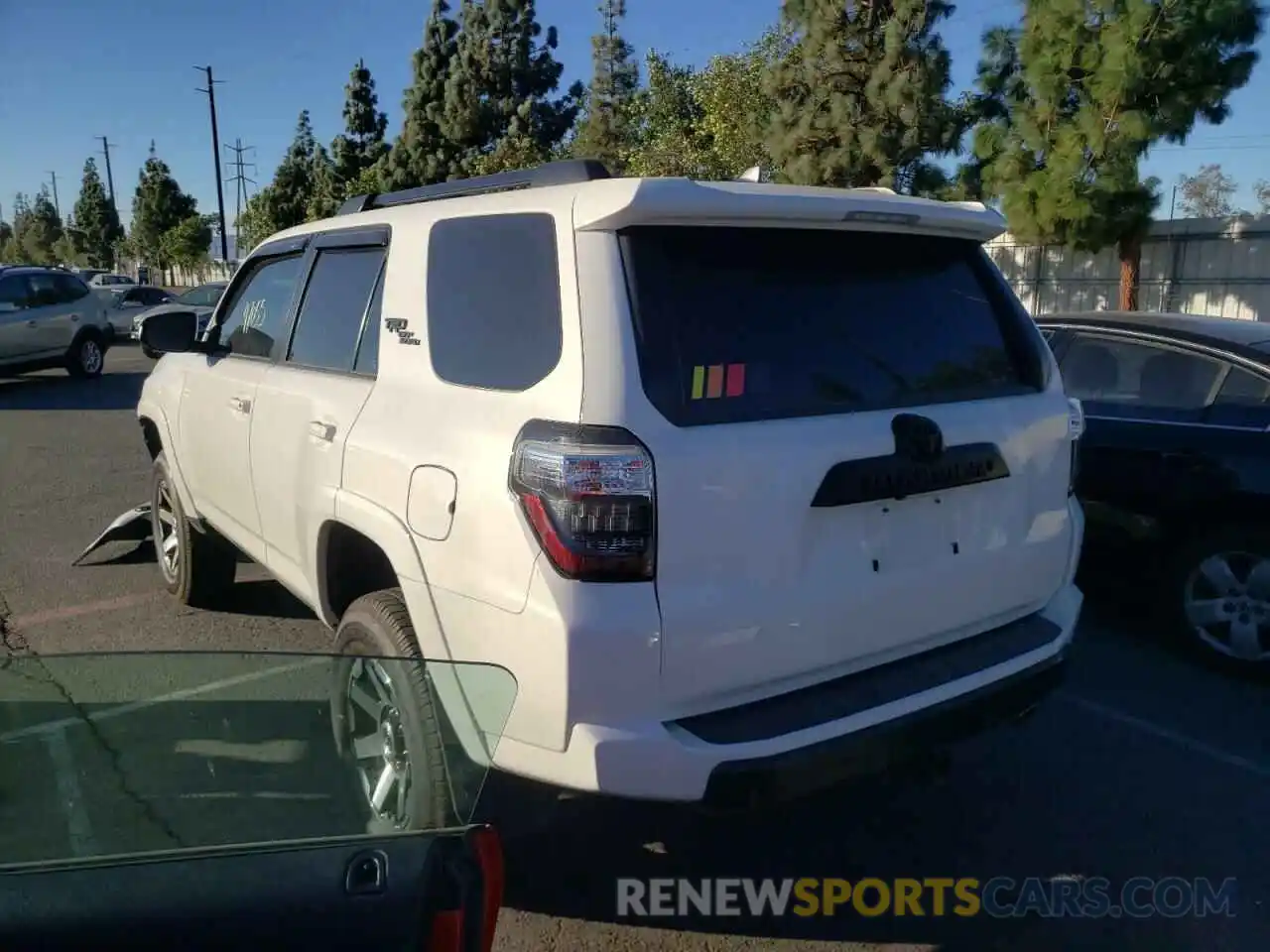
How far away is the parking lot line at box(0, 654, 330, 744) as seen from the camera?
6.08 feet

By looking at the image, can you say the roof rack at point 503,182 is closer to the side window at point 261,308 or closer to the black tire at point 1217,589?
the side window at point 261,308

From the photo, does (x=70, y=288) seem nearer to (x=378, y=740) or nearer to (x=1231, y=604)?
(x=378, y=740)

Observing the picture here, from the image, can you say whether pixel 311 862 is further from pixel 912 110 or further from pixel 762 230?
pixel 912 110

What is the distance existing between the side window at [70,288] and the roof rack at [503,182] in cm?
1571

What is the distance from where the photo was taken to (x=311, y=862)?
5.27 ft

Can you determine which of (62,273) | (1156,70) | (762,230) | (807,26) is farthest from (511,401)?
(807,26)

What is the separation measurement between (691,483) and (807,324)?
642 mm

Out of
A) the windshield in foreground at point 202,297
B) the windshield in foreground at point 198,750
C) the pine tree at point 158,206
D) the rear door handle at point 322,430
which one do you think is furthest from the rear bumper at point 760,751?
the pine tree at point 158,206

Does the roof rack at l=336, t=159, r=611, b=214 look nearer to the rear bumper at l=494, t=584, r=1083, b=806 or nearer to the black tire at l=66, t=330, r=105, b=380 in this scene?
the rear bumper at l=494, t=584, r=1083, b=806

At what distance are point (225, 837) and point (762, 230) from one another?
1.86 meters

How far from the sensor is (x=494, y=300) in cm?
278

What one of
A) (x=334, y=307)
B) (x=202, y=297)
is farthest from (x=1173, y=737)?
(x=202, y=297)

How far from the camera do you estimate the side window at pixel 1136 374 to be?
16.1ft

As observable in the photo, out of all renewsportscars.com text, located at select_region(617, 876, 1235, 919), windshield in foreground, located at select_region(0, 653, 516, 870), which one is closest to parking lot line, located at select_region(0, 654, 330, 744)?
windshield in foreground, located at select_region(0, 653, 516, 870)
